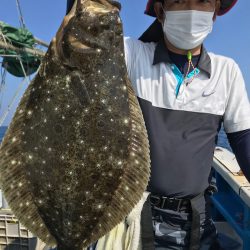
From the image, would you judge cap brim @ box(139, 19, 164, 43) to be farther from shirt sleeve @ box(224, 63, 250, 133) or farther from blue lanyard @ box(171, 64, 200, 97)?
shirt sleeve @ box(224, 63, 250, 133)

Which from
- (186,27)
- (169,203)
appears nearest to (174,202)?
(169,203)

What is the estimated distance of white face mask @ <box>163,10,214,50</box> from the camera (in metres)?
2.78

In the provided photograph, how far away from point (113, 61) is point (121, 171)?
66 cm

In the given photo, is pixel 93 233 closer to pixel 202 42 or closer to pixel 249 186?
pixel 202 42

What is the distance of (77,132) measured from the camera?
2.09 metres

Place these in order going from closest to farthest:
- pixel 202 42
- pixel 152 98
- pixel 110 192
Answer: pixel 110 192 → pixel 152 98 → pixel 202 42

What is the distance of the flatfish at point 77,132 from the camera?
6.84 ft

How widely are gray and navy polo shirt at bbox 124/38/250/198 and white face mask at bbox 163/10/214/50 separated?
12 centimetres

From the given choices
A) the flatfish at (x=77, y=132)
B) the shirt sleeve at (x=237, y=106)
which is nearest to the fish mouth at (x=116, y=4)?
the flatfish at (x=77, y=132)

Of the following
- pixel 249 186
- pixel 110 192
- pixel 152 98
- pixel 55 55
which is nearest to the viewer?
pixel 55 55

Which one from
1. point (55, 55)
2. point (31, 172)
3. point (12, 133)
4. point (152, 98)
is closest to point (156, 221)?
point (152, 98)

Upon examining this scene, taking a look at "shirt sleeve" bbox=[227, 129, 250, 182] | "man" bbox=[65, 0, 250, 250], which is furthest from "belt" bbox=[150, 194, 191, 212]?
"shirt sleeve" bbox=[227, 129, 250, 182]

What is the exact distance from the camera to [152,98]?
2.72m

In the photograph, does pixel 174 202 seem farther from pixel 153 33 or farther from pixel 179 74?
pixel 153 33
